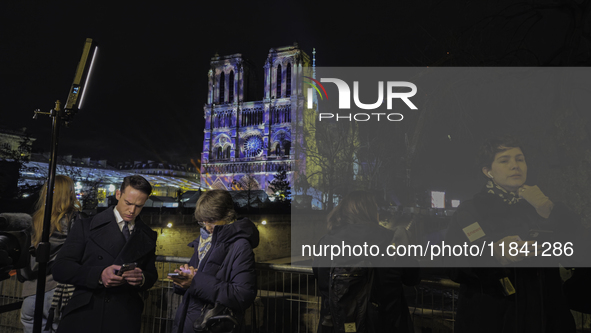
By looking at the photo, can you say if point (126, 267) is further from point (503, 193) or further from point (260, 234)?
point (260, 234)

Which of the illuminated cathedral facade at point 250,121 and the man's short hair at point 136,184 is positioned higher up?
the illuminated cathedral facade at point 250,121

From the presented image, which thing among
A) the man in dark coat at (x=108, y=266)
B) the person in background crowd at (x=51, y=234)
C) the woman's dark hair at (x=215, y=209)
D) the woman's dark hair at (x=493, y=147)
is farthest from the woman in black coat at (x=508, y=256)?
the person in background crowd at (x=51, y=234)

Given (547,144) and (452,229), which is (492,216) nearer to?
(452,229)

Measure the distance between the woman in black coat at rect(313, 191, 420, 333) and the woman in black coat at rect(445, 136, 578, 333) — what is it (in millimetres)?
305

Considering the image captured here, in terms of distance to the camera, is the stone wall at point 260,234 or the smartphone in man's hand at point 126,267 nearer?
the smartphone in man's hand at point 126,267

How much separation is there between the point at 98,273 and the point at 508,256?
2.20 meters

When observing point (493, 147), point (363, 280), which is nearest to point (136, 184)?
point (363, 280)

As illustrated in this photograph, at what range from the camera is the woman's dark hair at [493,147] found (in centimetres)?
194

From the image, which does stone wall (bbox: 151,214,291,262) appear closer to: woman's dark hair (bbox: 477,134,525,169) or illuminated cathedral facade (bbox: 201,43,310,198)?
woman's dark hair (bbox: 477,134,525,169)

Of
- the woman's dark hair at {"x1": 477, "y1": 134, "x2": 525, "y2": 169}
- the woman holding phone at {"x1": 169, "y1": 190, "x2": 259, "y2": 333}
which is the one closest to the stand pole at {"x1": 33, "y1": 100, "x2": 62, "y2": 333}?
the woman holding phone at {"x1": 169, "y1": 190, "x2": 259, "y2": 333}

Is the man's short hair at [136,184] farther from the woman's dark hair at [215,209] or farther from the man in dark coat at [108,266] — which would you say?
the woman's dark hair at [215,209]

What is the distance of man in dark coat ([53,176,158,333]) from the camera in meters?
2.19

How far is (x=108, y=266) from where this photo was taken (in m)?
2.24

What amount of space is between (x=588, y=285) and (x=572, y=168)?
3481 mm
